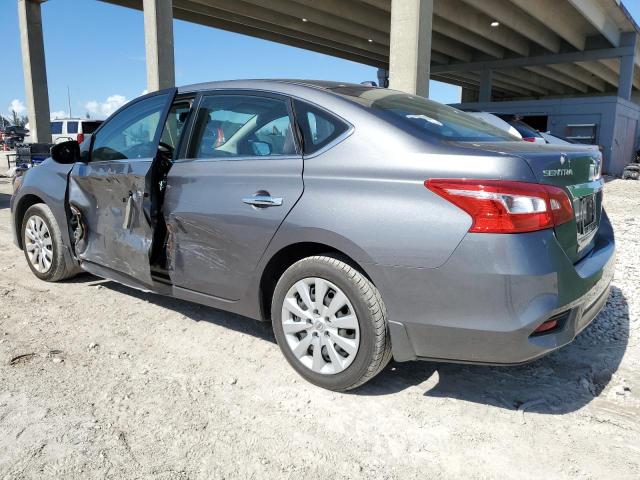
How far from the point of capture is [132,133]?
3863 millimetres

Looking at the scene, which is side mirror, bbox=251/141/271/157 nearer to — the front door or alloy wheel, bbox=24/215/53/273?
the front door

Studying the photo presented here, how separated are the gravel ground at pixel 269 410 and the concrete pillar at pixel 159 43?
33.9 feet

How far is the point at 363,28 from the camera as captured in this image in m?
22.2

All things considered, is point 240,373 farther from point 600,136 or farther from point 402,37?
point 600,136

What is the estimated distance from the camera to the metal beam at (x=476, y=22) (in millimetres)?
18828

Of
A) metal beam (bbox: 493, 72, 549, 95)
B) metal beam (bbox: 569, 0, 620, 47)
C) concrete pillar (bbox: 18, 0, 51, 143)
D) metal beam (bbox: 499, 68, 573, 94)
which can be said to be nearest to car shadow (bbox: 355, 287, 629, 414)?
metal beam (bbox: 569, 0, 620, 47)

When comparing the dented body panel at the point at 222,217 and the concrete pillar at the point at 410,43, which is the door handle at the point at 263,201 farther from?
the concrete pillar at the point at 410,43

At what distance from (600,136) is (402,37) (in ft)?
40.6

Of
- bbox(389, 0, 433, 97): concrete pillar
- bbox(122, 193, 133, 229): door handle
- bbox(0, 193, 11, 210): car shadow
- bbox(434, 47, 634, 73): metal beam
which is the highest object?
bbox(434, 47, 634, 73): metal beam

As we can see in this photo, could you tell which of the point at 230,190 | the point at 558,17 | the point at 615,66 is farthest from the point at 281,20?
the point at 615,66

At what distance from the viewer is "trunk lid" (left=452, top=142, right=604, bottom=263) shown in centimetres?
232

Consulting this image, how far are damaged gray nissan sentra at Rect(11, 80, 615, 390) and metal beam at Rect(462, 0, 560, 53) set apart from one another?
692 inches

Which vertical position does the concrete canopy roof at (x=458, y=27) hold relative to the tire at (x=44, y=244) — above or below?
above

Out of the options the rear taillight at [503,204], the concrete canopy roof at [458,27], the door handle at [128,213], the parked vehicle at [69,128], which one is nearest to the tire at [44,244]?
the door handle at [128,213]
